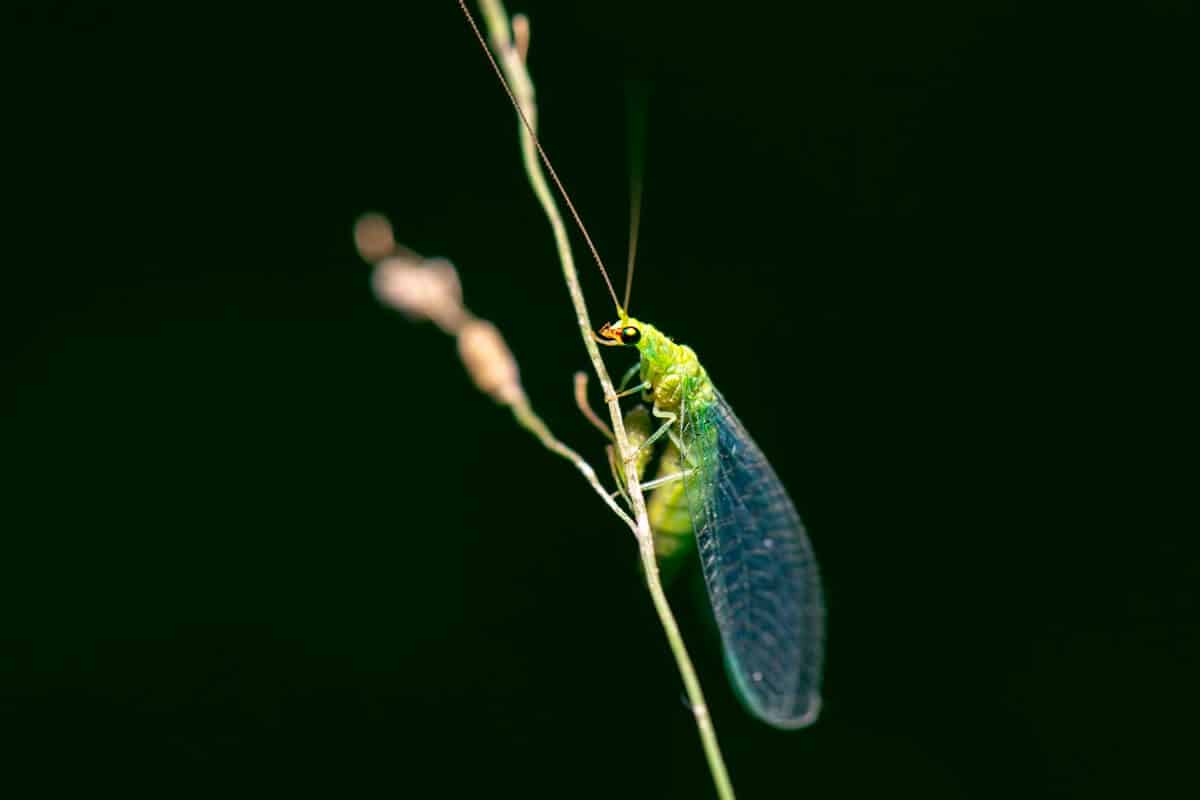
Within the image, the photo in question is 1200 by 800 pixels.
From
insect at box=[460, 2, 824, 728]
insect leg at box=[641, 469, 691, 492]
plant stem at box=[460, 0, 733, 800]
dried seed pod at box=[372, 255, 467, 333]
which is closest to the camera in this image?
plant stem at box=[460, 0, 733, 800]

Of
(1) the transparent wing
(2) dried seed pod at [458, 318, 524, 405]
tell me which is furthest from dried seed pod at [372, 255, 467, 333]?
(1) the transparent wing

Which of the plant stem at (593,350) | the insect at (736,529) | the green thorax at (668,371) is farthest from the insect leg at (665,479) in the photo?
the plant stem at (593,350)

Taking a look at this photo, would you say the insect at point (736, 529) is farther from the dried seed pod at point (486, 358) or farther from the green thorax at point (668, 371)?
the dried seed pod at point (486, 358)

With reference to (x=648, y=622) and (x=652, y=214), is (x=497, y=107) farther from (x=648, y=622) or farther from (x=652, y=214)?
(x=648, y=622)

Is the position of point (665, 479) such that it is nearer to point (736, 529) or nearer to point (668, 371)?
point (668, 371)

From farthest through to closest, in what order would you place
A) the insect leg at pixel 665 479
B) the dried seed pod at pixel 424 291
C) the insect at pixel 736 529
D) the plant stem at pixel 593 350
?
the insect at pixel 736 529
the insect leg at pixel 665 479
the dried seed pod at pixel 424 291
the plant stem at pixel 593 350

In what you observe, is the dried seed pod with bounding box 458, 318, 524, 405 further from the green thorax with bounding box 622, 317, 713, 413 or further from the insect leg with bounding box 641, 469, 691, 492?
the green thorax with bounding box 622, 317, 713, 413

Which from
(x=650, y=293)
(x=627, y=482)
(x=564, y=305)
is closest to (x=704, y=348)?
(x=650, y=293)
